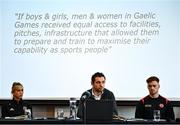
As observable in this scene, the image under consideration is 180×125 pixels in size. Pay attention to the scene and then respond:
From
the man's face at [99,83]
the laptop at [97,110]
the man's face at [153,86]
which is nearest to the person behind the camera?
the laptop at [97,110]

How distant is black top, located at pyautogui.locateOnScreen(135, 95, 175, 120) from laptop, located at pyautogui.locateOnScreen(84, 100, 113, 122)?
152 cm

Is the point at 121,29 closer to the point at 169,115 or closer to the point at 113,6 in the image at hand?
the point at 113,6

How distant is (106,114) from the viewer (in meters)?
4.23

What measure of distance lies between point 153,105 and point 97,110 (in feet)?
5.63

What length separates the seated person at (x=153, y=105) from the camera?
18.6ft

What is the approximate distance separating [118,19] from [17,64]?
1.64 m

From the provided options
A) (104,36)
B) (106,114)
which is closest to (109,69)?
(104,36)

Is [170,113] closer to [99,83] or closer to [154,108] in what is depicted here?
[154,108]

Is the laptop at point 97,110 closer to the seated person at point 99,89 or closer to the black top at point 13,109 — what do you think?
the seated person at point 99,89

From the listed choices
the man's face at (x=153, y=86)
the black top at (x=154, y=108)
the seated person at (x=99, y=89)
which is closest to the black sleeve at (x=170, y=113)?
the black top at (x=154, y=108)

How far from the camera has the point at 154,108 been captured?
5.74m

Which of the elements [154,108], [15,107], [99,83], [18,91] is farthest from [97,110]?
[15,107]

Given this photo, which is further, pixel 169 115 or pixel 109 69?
pixel 109 69

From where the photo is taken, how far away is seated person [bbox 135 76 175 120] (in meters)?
5.66
